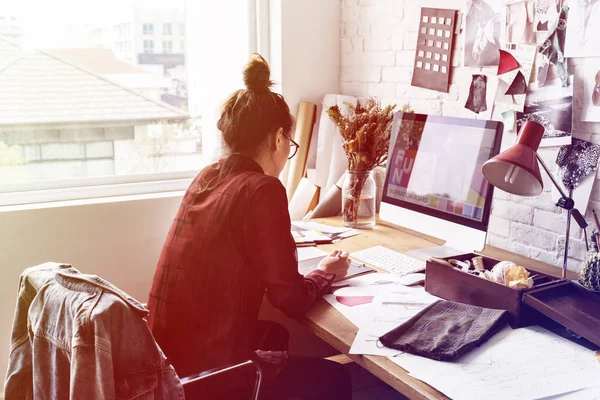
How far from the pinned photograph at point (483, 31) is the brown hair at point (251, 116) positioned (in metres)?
0.83

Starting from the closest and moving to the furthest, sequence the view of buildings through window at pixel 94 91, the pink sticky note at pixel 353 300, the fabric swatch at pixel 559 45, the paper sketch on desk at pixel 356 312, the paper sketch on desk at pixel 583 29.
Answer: the paper sketch on desk at pixel 356 312
the pink sticky note at pixel 353 300
the paper sketch on desk at pixel 583 29
the fabric swatch at pixel 559 45
the view of buildings through window at pixel 94 91

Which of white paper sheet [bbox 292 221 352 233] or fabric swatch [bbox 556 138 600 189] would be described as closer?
fabric swatch [bbox 556 138 600 189]

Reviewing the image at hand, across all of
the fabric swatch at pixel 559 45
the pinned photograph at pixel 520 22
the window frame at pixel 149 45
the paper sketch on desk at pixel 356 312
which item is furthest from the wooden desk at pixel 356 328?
the window frame at pixel 149 45

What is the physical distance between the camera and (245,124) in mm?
1843

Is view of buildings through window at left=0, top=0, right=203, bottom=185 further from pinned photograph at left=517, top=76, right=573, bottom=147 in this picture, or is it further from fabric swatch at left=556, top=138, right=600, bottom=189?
fabric swatch at left=556, top=138, right=600, bottom=189

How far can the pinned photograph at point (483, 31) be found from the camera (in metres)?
2.16

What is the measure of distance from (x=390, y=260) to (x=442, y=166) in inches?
14.4

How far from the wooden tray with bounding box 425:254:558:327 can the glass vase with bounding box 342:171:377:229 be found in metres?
0.76

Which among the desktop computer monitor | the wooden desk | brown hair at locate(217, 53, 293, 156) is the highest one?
brown hair at locate(217, 53, 293, 156)

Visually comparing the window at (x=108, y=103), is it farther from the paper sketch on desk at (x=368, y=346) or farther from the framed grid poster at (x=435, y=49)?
the paper sketch on desk at (x=368, y=346)

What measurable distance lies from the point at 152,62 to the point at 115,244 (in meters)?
0.92

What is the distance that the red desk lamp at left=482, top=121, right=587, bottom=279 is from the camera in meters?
1.50

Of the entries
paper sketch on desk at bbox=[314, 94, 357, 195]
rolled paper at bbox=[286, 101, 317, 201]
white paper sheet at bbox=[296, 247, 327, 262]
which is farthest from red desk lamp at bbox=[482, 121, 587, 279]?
rolled paper at bbox=[286, 101, 317, 201]

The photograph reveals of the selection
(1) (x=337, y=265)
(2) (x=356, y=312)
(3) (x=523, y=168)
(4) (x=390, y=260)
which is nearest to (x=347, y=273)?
(1) (x=337, y=265)
